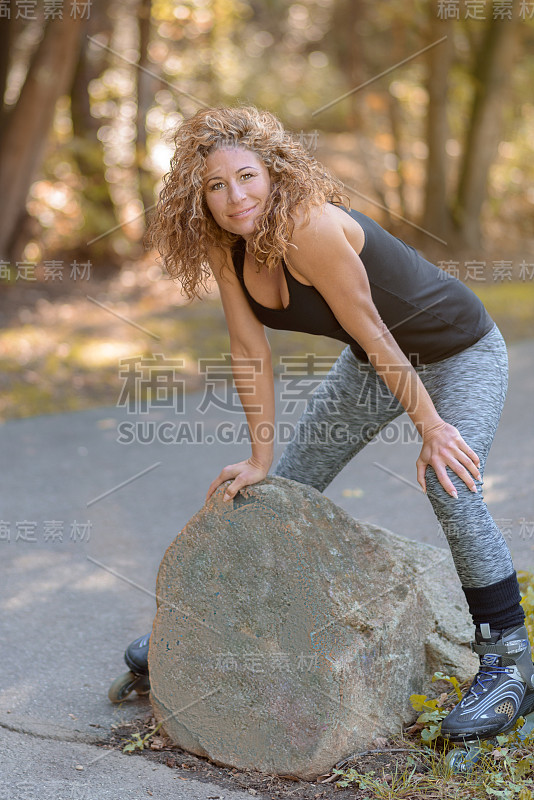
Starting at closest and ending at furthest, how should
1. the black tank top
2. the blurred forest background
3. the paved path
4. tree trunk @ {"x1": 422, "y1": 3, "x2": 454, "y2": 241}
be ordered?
the black tank top
the paved path
the blurred forest background
tree trunk @ {"x1": 422, "y1": 3, "x2": 454, "y2": 241}

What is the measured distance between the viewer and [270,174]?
2.55 metres

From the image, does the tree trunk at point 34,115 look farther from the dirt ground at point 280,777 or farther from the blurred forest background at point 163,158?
the dirt ground at point 280,777

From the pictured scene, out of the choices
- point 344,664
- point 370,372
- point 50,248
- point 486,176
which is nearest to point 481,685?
point 344,664

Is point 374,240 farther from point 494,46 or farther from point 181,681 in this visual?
point 494,46

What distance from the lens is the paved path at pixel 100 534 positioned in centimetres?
273

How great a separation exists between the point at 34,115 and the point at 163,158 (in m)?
3.68

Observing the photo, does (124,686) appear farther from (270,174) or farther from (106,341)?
(106,341)

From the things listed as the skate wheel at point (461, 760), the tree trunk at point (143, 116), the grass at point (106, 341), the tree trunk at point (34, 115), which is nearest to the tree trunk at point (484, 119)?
the grass at point (106, 341)

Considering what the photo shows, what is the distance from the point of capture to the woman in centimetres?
247

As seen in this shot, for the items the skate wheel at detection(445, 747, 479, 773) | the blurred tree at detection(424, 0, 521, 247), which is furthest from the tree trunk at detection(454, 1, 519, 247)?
the skate wheel at detection(445, 747, 479, 773)

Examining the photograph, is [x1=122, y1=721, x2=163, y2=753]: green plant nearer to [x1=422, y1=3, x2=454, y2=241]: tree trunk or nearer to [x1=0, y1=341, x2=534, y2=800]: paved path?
[x1=0, y1=341, x2=534, y2=800]: paved path

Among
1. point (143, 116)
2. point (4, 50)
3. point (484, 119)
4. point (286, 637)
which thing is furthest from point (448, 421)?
point (143, 116)

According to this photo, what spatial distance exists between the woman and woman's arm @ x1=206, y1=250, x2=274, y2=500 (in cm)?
1

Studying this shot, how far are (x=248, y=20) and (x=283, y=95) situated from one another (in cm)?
236
